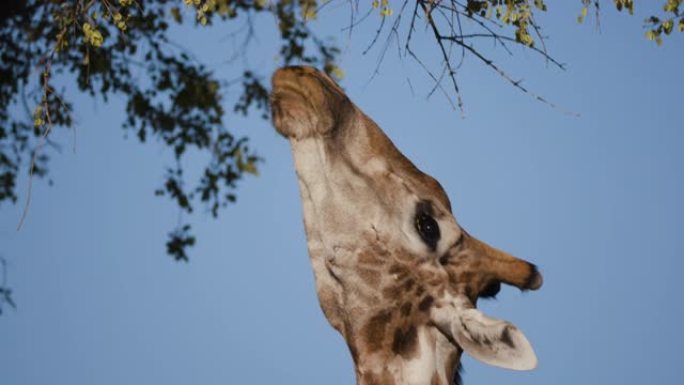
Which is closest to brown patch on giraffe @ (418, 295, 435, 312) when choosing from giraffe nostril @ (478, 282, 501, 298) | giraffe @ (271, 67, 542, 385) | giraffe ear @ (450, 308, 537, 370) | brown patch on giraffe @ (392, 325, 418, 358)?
giraffe @ (271, 67, 542, 385)

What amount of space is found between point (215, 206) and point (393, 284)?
27.6ft

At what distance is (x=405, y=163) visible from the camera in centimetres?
500

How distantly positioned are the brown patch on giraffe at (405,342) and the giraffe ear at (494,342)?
0.74 ft

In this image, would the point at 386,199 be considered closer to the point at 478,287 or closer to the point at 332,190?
the point at 332,190

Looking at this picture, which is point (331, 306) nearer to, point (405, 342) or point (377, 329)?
point (377, 329)

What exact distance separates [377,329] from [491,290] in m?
0.68

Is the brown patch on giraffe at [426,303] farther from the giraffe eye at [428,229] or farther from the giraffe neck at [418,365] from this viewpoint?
the giraffe eye at [428,229]

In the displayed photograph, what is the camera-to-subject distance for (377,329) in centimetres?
467

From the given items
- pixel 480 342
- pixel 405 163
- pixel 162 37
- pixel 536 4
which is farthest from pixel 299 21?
pixel 480 342

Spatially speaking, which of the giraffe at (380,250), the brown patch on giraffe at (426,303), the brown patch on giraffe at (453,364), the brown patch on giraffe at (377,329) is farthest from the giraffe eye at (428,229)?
the brown patch on giraffe at (453,364)

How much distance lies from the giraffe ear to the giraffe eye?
1.58ft

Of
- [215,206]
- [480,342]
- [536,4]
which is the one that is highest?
[215,206]

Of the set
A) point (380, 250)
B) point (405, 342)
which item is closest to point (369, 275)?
point (380, 250)

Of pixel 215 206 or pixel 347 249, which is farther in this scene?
pixel 215 206
